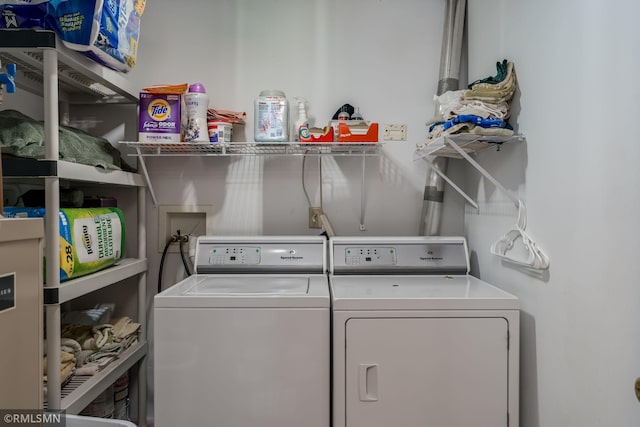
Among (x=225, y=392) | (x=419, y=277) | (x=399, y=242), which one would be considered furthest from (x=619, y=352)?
(x=225, y=392)

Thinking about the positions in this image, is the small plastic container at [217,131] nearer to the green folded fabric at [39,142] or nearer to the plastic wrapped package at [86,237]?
the green folded fabric at [39,142]

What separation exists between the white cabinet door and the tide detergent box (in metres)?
1.22

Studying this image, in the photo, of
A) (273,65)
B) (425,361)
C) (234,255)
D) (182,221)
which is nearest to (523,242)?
(425,361)

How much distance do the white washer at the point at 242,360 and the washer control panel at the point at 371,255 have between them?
1.58 ft

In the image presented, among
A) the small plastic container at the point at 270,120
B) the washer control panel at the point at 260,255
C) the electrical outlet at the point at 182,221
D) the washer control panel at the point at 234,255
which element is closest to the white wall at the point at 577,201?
the washer control panel at the point at 260,255

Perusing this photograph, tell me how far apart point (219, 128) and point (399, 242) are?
1.03m

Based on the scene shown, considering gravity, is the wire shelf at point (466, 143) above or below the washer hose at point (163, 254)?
above

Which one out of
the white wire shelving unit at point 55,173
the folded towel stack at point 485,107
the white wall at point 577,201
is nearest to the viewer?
the white wall at point 577,201

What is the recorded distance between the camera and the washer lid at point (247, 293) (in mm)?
1361

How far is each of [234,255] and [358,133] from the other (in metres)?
0.83

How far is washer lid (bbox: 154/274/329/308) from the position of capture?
4.47 feet

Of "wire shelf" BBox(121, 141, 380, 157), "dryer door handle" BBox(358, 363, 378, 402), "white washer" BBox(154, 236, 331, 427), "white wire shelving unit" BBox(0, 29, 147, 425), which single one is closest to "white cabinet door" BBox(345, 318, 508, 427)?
"dryer door handle" BBox(358, 363, 378, 402)

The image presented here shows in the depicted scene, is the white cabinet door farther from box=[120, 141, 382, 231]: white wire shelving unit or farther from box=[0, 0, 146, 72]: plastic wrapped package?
box=[0, 0, 146, 72]: plastic wrapped package

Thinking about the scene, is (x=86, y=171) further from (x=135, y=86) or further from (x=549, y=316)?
(x=549, y=316)
